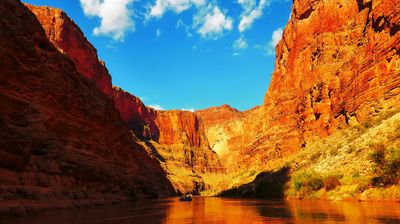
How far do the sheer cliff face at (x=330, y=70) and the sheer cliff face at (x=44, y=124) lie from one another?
40740mm

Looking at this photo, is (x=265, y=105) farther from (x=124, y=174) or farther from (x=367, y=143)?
(x=367, y=143)

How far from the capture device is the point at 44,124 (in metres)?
41.8

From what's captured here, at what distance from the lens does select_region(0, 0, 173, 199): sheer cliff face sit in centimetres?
3331

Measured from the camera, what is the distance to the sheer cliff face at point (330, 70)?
54344mm

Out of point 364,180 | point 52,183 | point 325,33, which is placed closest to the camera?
point 364,180

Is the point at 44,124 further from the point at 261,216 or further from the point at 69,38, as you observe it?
the point at 69,38

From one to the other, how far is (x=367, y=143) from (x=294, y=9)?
263 ft

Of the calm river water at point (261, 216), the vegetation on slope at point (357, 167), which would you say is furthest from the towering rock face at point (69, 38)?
the calm river water at point (261, 216)

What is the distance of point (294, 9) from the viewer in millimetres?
114312

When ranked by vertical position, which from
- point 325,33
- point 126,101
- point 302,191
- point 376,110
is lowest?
point 302,191

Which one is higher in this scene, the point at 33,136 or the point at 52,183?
the point at 33,136

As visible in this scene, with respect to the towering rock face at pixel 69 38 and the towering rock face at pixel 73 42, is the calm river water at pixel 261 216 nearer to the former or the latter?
the towering rock face at pixel 73 42

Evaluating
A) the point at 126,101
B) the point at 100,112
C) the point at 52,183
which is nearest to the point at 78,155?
the point at 52,183

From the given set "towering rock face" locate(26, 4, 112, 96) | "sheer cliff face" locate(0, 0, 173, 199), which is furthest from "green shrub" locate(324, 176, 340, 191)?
"towering rock face" locate(26, 4, 112, 96)
